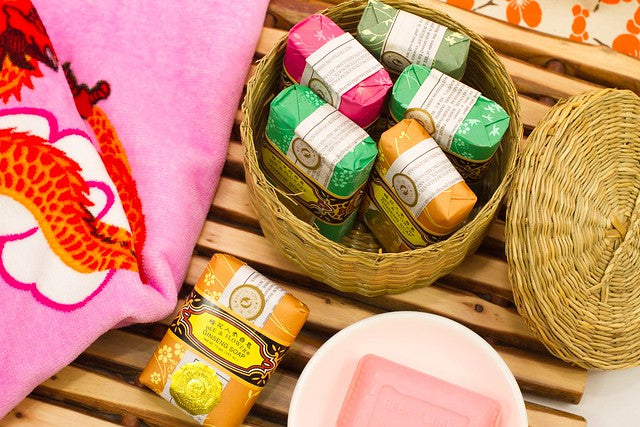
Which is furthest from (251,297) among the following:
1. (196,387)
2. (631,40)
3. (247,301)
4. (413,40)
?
(631,40)

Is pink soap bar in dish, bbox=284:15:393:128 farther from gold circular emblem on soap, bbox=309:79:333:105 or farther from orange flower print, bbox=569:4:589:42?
orange flower print, bbox=569:4:589:42

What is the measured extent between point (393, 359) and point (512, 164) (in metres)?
0.26

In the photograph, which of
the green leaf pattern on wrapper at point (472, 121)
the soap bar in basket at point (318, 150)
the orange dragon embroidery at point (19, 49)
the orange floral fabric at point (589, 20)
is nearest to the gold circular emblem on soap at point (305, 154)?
the soap bar in basket at point (318, 150)

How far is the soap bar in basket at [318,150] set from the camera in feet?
2.26

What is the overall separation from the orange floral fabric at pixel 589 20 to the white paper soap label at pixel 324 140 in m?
0.40

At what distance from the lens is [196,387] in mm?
748

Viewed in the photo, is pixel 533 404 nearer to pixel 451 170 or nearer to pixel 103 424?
pixel 451 170

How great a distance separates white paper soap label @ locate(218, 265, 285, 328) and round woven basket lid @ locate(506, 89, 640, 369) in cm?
26

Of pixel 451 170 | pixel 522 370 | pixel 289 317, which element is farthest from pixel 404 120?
pixel 522 370

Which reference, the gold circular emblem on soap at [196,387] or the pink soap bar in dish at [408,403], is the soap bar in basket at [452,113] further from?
the gold circular emblem on soap at [196,387]

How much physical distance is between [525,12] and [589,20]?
0.09 meters

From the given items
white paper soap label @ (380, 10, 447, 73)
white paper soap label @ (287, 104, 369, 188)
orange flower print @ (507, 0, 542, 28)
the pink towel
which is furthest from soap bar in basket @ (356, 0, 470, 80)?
orange flower print @ (507, 0, 542, 28)

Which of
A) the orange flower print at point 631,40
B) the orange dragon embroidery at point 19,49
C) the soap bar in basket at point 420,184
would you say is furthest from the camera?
the orange flower print at point 631,40

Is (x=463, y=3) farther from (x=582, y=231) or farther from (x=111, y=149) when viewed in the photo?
(x=111, y=149)
